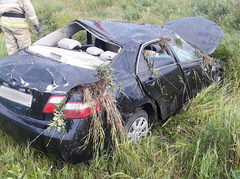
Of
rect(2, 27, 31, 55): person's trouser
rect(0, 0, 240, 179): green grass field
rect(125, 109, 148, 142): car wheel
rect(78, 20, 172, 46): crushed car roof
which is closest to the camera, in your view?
rect(0, 0, 240, 179): green grass field

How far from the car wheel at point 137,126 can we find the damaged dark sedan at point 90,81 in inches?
0.4

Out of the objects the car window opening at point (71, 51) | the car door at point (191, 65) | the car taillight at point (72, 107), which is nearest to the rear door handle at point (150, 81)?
the car window opening at point (71, 51)

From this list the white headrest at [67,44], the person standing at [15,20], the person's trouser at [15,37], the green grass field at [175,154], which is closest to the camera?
the green grass field at [175,154]

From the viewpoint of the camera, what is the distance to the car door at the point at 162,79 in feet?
8.76

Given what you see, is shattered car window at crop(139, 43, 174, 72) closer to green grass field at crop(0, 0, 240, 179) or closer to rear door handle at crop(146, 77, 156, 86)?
rear door handle at crop(146, 77, 156, 86)

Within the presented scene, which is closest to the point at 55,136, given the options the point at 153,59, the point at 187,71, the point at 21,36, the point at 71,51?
the point at 71,51

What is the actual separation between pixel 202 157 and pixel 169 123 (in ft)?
2.84

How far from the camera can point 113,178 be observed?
212cm

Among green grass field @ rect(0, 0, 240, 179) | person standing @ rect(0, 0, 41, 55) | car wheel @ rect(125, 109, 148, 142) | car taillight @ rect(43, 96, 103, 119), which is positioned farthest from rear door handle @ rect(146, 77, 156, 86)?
person standing @ rect(0, 0, 41, 55)

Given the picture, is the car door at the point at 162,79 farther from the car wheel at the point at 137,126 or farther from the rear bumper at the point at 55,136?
the rear bumper at the point at 55,136

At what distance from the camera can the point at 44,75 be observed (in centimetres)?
218

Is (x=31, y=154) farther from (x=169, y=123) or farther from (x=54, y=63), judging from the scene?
(x=169, y=123)

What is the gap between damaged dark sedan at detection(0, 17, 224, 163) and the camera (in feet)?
6.80

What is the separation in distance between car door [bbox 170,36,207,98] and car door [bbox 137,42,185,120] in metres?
0.17
